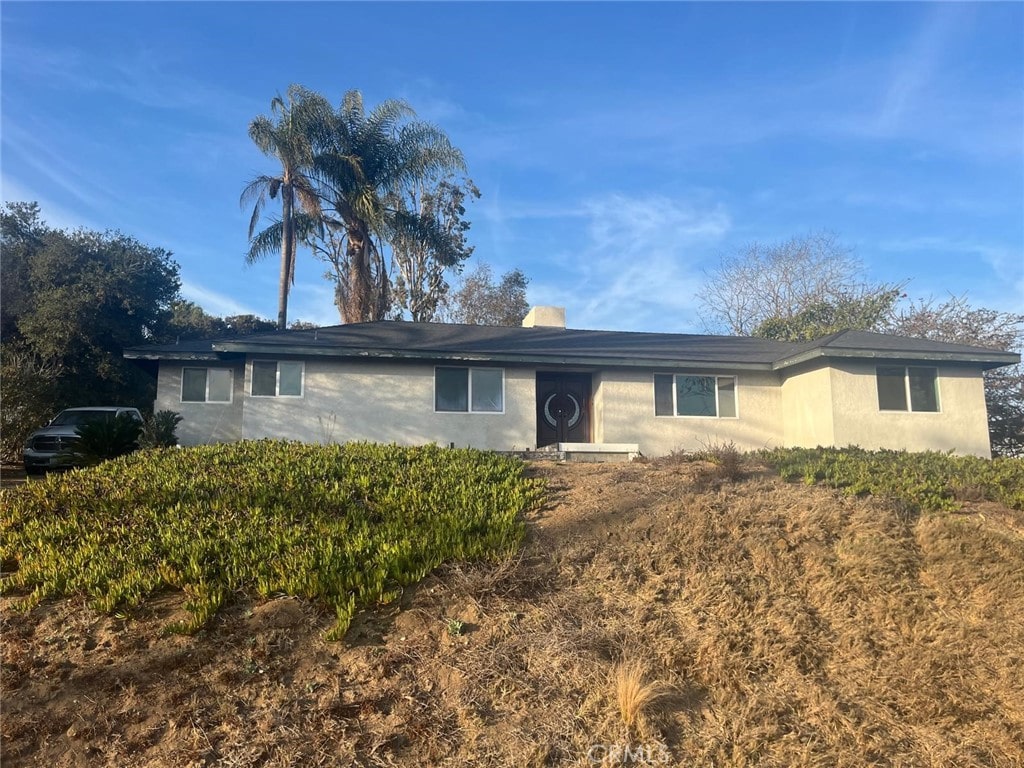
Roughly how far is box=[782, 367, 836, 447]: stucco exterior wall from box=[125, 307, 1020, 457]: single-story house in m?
0.04

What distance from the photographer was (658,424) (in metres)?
15.6

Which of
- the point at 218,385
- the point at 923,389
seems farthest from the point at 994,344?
the point at 218,385

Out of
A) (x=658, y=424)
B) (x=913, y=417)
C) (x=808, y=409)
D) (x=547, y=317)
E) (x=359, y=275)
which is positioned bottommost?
(x=658, y=424)

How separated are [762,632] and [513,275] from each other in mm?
34395

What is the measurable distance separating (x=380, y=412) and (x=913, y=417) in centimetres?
1120

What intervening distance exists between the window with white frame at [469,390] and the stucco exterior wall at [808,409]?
651cm

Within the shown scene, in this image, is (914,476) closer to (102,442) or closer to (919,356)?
(919,356)

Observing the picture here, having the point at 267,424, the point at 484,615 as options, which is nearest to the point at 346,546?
the point at 484,615

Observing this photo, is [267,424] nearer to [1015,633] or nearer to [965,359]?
[1015,633]

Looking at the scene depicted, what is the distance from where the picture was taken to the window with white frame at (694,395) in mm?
15828

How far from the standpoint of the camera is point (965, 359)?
49.0 ft

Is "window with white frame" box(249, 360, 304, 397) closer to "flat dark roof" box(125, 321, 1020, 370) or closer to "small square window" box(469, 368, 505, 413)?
"flat dark roof" box(125, 321, 1020, 370)

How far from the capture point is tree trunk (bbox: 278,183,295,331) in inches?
860

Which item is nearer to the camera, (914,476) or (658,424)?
(914,476)
